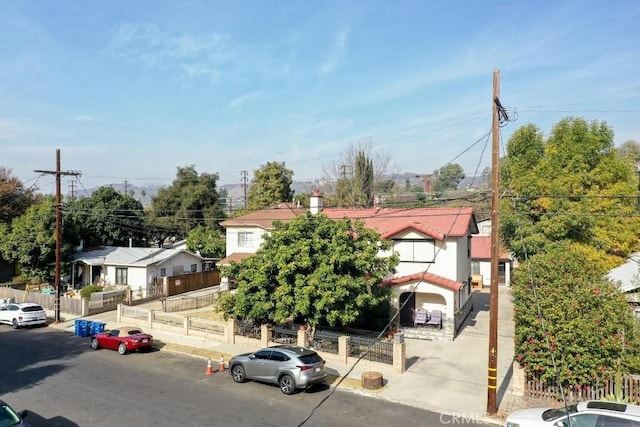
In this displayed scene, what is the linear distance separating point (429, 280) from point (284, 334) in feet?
26.1

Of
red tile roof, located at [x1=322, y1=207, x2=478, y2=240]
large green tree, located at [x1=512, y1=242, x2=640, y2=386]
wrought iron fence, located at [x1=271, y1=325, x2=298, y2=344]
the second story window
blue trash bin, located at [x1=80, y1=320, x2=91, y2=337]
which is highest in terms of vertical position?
red tile roof, located at [x1=322, y1=207, x2=478, y2=240]

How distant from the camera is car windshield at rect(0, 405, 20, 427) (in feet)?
35.5

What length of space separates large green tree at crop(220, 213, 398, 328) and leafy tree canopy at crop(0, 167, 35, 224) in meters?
36.9

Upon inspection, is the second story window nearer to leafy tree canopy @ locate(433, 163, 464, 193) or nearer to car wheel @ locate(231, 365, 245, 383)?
car wheel @ locate(231, 365, 245, 383)

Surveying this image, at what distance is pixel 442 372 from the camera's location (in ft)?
60.9

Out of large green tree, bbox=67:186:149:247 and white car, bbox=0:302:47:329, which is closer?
white car, bbox=0:302:47:329

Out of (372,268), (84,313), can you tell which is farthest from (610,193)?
(84,313)

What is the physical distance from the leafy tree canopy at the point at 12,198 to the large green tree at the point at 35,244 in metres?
9.79

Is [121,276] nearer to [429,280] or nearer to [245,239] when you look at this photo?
[245,239]

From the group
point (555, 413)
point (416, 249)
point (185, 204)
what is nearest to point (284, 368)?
point (555, 413)

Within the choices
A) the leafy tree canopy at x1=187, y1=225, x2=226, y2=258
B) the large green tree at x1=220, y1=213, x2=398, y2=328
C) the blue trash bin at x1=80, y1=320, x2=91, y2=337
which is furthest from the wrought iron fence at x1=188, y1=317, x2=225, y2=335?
the leafy tree canopy at x1=187, y1=225, x2=226, y2=258

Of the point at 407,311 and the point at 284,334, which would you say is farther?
the point at 407,311

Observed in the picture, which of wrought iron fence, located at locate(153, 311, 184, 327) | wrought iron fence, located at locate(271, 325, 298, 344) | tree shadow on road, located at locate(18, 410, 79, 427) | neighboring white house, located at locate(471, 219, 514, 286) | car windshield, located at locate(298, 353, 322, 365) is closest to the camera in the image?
tree shadow on road, located at locate(18, 410, 79, 427)

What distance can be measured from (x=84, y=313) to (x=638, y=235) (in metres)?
38.6
